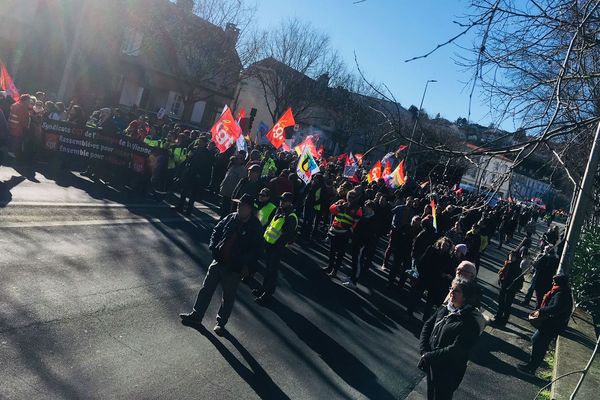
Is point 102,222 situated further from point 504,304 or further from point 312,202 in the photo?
point 504,304

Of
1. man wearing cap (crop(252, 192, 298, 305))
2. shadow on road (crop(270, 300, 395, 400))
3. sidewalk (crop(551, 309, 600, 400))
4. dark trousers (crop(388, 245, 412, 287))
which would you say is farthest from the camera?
dark trousers (crop(388, 245, 412, 287))

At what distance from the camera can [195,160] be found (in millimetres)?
12844

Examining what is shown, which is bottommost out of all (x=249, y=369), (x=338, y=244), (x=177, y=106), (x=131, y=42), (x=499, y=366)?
(x=249, y=369)

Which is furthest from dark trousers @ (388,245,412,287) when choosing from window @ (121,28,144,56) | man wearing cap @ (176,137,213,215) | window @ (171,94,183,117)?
window @ (171,94,183,117)

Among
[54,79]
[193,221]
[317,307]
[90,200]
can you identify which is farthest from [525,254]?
[54,79]

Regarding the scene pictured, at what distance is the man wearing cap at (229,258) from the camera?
6.73 meters

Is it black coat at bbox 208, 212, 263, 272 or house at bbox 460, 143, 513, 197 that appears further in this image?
black coat at bbox 208, 212, 263, 272

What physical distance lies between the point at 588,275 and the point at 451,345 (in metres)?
8.88

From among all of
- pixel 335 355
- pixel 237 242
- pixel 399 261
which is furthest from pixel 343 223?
pixel 237 242

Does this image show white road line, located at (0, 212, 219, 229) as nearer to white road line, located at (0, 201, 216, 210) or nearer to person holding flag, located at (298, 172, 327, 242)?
white road line, located at (0, 201, 216, 210)

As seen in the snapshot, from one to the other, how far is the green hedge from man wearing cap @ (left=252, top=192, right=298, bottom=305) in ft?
23.5

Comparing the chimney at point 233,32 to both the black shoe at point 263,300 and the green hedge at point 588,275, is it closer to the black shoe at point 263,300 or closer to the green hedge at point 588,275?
the green hedge at point 588,275

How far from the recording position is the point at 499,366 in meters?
8.52

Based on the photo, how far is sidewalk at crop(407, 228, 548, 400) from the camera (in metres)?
7.18
